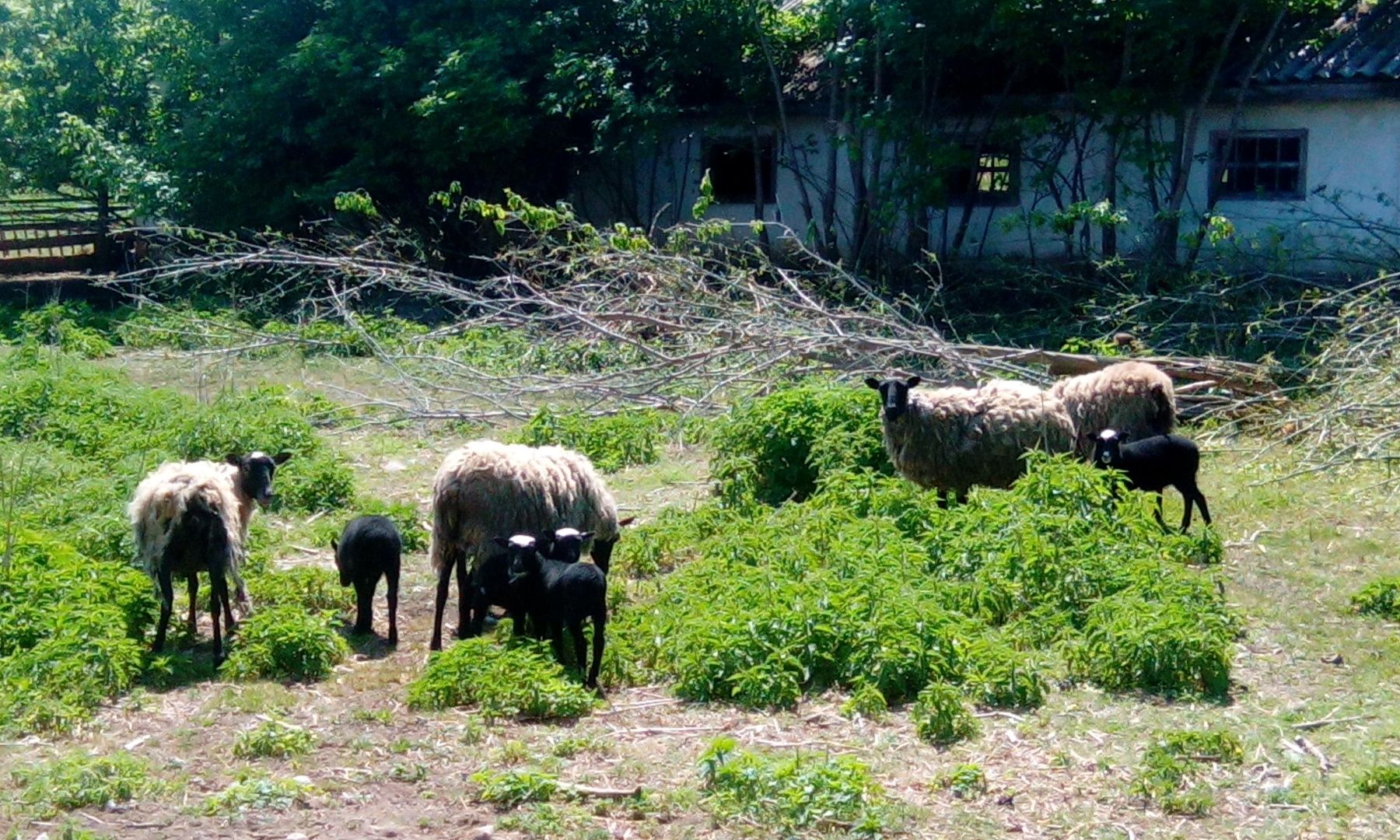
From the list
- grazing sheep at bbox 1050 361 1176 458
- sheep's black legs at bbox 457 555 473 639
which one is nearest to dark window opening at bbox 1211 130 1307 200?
grazing sheep at bbox 1050 361 1176 458

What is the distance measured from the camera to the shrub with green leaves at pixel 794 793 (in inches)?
233

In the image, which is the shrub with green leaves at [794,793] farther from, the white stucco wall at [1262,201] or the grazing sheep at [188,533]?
the white stucco wall at [1262,201]

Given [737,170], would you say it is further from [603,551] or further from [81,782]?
[81,782]

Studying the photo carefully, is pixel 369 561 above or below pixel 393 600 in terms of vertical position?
above

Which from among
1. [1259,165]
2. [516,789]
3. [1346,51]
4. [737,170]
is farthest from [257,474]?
[737,170]

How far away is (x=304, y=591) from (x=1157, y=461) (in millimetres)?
5450

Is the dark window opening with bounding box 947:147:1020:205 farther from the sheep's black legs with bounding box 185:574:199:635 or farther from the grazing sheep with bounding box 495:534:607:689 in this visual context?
the sheep's black legs with bounding box 185:574:199:635

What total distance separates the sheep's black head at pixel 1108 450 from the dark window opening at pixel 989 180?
37.9 ft

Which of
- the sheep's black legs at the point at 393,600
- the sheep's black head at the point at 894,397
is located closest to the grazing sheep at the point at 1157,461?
the sheep's black head at the point at 894,397

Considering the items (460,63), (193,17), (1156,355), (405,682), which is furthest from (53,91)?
(405,682)

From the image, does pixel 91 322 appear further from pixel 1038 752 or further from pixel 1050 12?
pixel 1038 752

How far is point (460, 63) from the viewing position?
21625 mm

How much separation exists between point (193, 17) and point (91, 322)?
18.1 ft

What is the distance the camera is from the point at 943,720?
6871 mm
